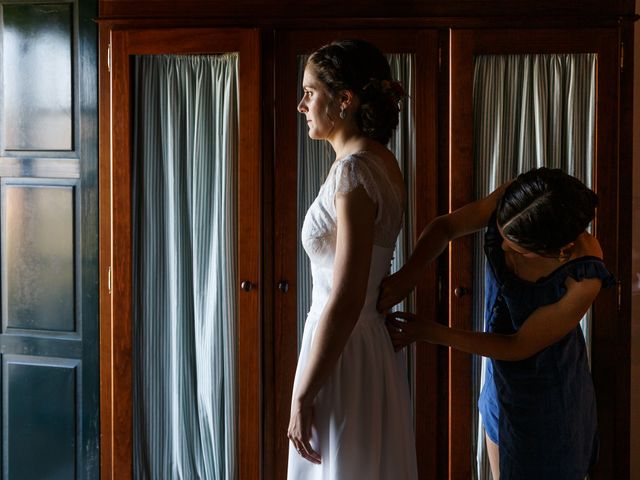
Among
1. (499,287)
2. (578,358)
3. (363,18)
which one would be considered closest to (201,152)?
(363,18)

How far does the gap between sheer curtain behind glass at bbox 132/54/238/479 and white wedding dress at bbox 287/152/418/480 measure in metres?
0.71

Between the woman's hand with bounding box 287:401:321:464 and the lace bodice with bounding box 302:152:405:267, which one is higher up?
the lace bodice with bounding box 302:152:405:267

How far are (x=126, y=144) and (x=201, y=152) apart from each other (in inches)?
A: 9.6

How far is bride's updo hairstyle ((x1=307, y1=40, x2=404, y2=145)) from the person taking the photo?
5.18ft

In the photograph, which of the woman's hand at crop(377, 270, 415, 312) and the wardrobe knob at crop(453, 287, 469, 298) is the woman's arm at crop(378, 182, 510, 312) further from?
the wardrobe knob at crop(453, 287, 469, 298)

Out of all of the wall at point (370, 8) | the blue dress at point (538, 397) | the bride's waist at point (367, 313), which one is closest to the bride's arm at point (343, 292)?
the bride's waist at point (367, 313)

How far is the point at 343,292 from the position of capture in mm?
1447

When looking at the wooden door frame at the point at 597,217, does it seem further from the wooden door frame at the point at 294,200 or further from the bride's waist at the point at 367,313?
the bride's waist at the point at 367,313

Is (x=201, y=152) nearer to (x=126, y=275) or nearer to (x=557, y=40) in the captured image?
(x=126, y=275)

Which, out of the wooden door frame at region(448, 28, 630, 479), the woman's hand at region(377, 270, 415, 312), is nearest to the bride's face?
the woman's hand at region(377, 270, 415, 312)

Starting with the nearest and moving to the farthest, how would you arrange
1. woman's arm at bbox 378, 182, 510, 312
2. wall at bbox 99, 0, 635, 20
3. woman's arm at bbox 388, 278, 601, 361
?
1. woman's arm at bbox 388, 278, 601, 361
2. woman's arm at bbox 378, 182, 510, 312
3. wall at bbox 99, 0, 635, 20

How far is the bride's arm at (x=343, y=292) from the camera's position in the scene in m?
1.45

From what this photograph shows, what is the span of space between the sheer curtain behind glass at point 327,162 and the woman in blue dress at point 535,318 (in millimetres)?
308

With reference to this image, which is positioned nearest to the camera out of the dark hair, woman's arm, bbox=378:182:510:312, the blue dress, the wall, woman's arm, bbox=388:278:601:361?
the dark hair
